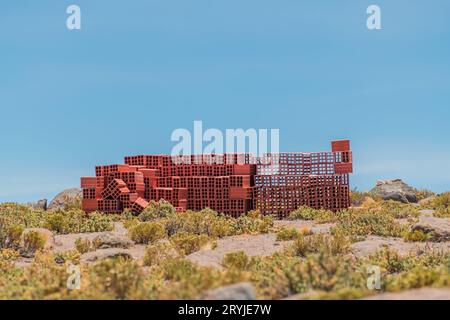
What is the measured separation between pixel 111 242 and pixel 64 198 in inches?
1371

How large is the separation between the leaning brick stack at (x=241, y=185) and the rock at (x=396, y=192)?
17.2 metres

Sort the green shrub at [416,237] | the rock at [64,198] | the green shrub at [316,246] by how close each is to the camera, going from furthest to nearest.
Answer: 1. the rock at [64,198]
2. the green shrub at [416,237]
3. the green shrub at [316,246]

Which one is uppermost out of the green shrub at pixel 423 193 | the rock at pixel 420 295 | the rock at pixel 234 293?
the rock at pixel 234 293

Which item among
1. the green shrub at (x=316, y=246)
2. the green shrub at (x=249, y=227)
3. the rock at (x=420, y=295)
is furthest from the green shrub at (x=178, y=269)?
the green shrub at (x=249, y=227)

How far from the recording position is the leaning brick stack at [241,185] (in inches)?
1638

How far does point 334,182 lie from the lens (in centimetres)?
4222

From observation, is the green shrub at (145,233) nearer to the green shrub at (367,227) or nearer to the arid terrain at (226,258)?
the arid terrain at (226,258)

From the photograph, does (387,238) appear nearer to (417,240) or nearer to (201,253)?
(417,240)

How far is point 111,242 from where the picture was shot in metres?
25.3

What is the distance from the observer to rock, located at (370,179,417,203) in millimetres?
57688

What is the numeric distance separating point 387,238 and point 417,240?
1.67 meters

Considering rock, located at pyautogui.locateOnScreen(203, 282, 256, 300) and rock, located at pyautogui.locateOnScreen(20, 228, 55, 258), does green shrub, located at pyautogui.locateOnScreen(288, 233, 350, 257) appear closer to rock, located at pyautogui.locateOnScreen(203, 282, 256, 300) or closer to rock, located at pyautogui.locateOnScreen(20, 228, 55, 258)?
rock, located at pyautogui.locateOnScreen(20, 228, 55, 258)

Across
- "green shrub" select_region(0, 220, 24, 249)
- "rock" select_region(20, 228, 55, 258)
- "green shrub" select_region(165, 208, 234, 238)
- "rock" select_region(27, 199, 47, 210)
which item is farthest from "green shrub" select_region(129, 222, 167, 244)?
"rock" select_region(27, 199, 47, 210)
